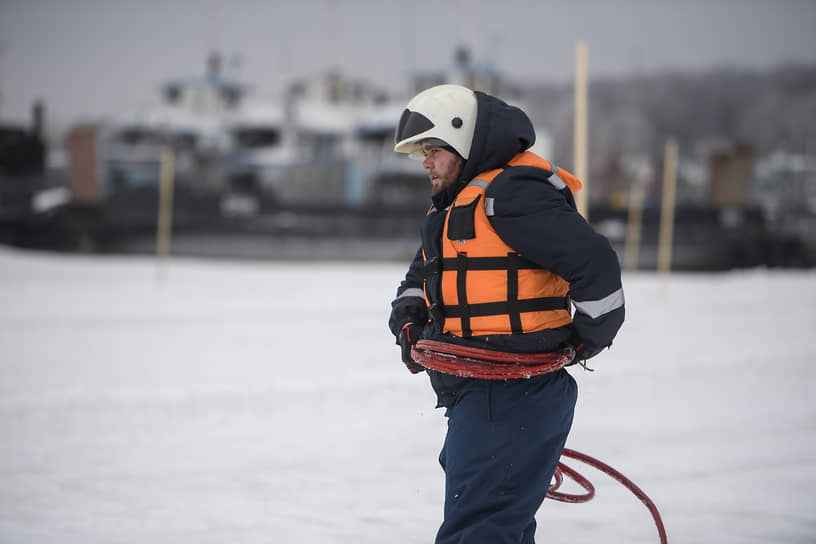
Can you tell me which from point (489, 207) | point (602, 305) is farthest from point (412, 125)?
point (602, 305)

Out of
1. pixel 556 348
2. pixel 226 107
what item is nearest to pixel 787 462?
pixel 556 348

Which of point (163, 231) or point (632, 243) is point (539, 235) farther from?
point (632, 243)

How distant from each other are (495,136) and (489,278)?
1.41 ft

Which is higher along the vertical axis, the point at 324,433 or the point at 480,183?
the point at 480,183

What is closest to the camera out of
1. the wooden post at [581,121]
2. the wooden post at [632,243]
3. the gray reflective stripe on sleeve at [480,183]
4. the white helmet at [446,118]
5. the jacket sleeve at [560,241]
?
the jacket sleeve at [560,241]

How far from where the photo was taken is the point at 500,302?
2201 mm

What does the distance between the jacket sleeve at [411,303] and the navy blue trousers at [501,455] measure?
35 cm

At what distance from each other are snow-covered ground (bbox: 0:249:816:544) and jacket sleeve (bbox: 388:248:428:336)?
1.49 m

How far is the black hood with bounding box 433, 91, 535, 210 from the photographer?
221cm

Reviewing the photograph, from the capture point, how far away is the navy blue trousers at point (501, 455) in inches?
84.9

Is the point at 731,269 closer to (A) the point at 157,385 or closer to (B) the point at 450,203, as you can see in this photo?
(A) the point at 157,385

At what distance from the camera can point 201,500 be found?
4082mm

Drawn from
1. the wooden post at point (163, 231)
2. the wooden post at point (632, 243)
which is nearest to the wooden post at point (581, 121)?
the wooden post at point (163, 231)

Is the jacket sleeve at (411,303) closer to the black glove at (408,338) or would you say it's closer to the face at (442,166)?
the black glove at (408,338)
